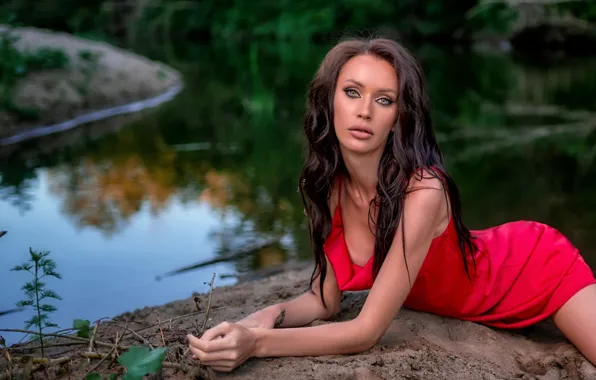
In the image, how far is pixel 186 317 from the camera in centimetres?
307

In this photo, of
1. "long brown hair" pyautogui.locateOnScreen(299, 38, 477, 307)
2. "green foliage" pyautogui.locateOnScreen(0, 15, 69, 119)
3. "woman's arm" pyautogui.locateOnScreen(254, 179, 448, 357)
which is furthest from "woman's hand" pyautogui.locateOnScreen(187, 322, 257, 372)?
"green foliage" pyautogui.locateOnScreen(0, 15, 69, 119)

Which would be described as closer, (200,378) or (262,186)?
(200,378)

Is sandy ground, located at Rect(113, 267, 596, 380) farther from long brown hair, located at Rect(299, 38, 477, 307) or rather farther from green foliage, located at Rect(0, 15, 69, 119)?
green foliage, located at Rect(0, 15, 69, 119)

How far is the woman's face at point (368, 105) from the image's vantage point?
2.61 metres

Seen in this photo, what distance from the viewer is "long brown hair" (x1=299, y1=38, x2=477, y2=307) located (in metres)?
2.61

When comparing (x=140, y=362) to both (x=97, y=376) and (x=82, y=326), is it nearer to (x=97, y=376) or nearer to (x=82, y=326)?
(x=97, y=376)

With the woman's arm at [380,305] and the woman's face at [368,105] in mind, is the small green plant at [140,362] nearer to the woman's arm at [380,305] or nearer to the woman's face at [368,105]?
the woman's arm at [380,305]

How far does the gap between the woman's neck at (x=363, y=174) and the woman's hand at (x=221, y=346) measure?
28.7 inches

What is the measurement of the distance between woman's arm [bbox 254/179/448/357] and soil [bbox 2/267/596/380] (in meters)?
0.04

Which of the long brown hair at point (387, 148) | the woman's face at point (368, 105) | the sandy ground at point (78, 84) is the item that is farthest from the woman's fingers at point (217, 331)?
the sandy ground at point (78, 84)

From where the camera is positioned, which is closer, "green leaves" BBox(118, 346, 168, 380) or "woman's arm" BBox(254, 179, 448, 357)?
"green leaves" BBox(118, 346, 168, 380)

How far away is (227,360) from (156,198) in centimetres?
355

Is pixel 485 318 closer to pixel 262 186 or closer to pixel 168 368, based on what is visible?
pixel 168 368

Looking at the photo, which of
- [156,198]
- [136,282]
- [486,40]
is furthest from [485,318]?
[486,40]
